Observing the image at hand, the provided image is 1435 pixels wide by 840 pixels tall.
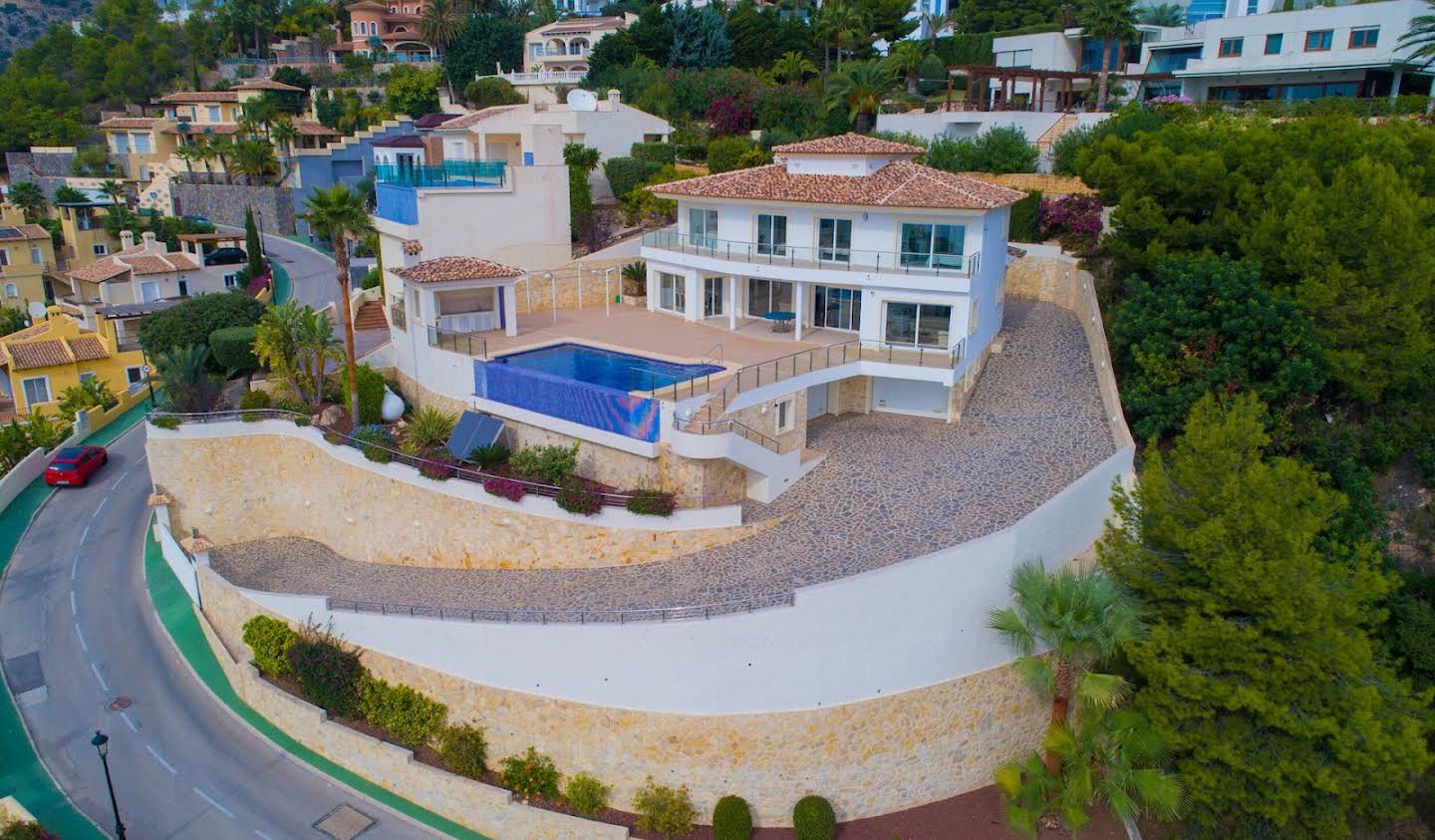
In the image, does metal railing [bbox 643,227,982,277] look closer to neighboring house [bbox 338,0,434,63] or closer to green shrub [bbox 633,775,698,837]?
green shrub [bbox 633,775,698,837]

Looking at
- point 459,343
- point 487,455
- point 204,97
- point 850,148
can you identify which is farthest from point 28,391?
point 204,97

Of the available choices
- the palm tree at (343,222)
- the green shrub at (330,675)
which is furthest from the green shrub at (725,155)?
the green shrub at (330,675)

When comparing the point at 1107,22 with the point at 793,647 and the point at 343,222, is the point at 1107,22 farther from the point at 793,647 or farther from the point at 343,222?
the point at 793,647

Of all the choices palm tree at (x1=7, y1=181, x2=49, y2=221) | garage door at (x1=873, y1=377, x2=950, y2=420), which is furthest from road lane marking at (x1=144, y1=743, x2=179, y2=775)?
palm tree at (x1=7, y1=181, x2=49, y2=221)

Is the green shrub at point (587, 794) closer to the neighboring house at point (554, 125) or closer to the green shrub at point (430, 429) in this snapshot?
the green shrub at point (430, 429)

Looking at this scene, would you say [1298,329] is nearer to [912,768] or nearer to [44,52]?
[912,768]

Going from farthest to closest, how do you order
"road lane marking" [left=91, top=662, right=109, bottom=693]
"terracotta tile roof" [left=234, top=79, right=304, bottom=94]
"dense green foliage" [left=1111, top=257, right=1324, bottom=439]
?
"terracotta tile roof" [left=234, top=79, right=304, bottom=94] < "dense green foliage" [left=1111, top=257, right=1324, bottom=439] < "road lane marking" [left=91, top=662, right=109, bottom=693]
